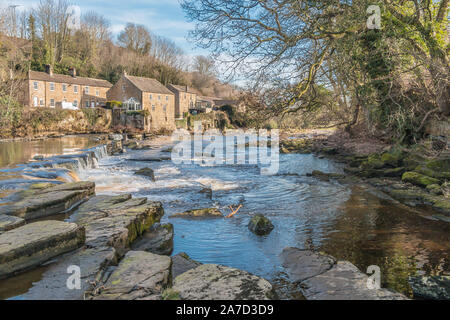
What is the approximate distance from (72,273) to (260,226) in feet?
13.1

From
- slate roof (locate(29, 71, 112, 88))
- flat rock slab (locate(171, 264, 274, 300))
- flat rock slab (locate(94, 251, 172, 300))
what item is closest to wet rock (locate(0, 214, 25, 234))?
flat rock slab (locate(94, 251, 172, 300))

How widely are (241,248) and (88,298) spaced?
10.4 feet

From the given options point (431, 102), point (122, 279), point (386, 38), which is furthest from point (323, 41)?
point (122, 279)

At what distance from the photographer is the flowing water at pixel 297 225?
4.92 metres

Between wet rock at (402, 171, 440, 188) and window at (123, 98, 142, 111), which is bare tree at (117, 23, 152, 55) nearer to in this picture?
window at (123, 98, 142, 111)

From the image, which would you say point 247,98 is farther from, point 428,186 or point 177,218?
point 428,186

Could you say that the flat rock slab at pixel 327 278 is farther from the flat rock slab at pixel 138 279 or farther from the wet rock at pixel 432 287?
the flat rock slab at pixel 138 279

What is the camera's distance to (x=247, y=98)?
9047 millimetres

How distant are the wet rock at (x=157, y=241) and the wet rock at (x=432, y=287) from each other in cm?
371

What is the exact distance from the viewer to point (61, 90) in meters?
44.2

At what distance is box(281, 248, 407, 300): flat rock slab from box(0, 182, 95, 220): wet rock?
4.67 meters

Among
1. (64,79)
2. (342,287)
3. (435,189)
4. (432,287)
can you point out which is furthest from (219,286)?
(64,79)

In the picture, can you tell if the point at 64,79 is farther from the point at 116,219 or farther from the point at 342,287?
the point at 342,287

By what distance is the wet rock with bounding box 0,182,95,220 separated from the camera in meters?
5.66
